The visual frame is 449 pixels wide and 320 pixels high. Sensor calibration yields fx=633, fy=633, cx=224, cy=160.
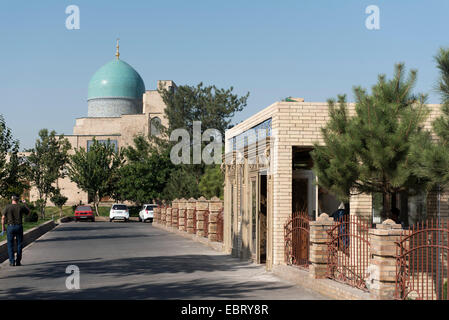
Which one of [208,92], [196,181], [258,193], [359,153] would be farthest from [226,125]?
[359,153]

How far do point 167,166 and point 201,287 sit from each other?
49.4 m

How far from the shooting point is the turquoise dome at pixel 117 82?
8169 cm

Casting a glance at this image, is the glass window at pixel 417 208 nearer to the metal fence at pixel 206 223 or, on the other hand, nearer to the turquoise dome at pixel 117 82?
the metal fence at pixel 206 223

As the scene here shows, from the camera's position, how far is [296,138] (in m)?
15.2

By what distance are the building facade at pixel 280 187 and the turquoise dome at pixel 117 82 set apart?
63.9 m

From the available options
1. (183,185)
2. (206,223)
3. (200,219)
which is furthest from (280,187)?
(183,185)

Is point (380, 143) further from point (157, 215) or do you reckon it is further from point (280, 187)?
point (157, 215)

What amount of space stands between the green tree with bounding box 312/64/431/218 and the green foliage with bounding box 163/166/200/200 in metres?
38.6

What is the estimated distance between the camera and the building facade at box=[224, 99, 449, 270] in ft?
49.7

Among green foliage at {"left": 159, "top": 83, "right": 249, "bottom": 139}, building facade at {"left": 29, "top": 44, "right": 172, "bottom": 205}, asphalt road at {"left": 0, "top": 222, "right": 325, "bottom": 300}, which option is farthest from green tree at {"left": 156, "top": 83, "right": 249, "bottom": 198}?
asphalt road at {"left": 0, "top": 222, "right": 325, "bottom": 300}

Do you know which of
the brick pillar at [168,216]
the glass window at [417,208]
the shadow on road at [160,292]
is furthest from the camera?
the brick pillar at [168,216]

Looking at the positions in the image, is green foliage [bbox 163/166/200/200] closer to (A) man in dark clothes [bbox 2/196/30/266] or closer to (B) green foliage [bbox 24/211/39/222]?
(B) green foliage [bbox 24/211/39/222]

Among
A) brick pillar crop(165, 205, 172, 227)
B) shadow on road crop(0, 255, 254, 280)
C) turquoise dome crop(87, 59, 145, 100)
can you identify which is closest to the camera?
shadow on road crop(0, 255, 254, 280)

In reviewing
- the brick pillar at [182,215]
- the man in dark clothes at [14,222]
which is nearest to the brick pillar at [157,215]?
the brick pillar at [182,215]
